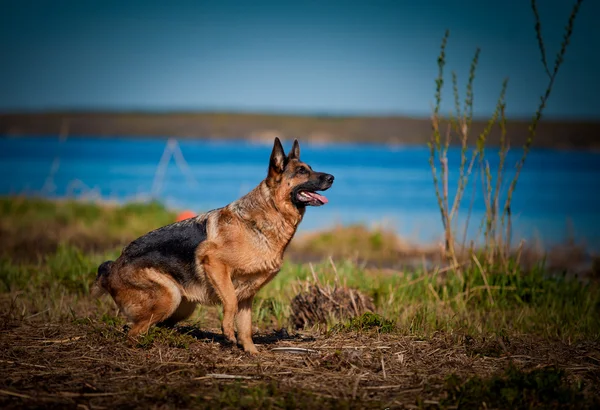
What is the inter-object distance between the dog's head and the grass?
4.99 ft

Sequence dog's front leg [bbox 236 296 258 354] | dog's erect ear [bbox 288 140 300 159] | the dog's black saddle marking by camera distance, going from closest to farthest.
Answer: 1. dog's front leg [bbox 236 296 258 354]
2. the dog's black saddle marking
3. dog's erect ear [bbox 288 140 300 159]

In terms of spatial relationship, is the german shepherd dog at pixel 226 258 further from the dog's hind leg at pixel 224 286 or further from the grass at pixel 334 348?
the grass at pixel 334 348

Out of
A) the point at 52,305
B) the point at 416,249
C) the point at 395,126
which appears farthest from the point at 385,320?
the point at 395,126

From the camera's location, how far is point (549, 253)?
54.9ft

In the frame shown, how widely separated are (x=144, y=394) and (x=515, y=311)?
5.72 metres

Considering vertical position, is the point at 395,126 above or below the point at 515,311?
above

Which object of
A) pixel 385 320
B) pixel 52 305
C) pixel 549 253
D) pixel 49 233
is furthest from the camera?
pixel 549 253

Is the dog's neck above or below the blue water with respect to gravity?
above

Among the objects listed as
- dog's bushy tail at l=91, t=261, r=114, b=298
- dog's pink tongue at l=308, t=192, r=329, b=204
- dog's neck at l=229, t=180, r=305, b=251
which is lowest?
dog's bushy tail at l=91, t=261, r=114, b=298

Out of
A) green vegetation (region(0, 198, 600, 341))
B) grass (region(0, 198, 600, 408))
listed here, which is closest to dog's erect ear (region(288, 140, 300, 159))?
green vegetation (region(0, 198, 600, 341))

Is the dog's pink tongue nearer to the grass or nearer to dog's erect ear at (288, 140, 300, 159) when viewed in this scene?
dog's erect ear at (288, 140, 300, 159)

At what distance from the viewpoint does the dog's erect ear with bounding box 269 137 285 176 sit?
666 cm

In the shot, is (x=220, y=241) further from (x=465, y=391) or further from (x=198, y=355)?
(x=465, y=391)

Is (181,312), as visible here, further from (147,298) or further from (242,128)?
(242,128)
